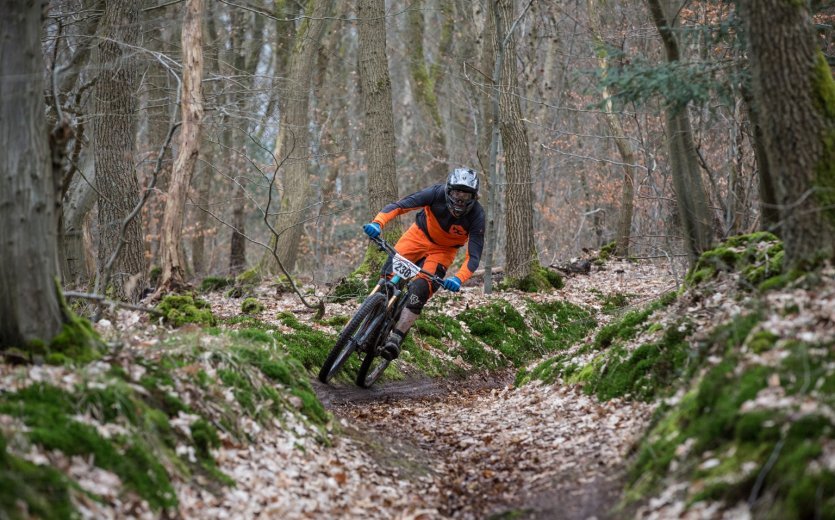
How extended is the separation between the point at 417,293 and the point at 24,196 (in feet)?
17.0

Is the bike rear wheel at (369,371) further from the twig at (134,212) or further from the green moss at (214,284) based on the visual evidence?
the green moss at (214,284)

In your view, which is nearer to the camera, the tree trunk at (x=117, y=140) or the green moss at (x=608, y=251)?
the tree trunk at (x=117, y=140)

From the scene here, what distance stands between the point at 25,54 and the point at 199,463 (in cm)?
308

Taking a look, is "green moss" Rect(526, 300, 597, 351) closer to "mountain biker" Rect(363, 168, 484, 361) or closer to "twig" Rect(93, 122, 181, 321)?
"mountain biker" Rect(363, 168, 484, 361)

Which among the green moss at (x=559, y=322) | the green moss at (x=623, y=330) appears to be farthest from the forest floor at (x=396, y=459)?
the green moss at (x=559, y=322)

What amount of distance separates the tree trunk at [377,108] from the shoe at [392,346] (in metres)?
6.24

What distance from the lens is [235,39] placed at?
25.1m

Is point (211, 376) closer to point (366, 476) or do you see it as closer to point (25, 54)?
point (366, 476)

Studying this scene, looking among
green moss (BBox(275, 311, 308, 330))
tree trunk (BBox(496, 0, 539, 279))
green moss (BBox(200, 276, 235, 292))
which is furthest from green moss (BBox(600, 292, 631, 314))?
green moss (BBox(200, 276, 235, 292))

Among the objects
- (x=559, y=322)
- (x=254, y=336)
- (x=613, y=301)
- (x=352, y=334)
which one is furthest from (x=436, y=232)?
(x=613, y=301)

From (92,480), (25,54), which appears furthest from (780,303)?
(25,54)

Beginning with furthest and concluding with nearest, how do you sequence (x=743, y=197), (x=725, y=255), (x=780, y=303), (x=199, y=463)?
(x=743, y=197)
(x=725, y=255)
(x=780, y=303)
(x=199, y=463)

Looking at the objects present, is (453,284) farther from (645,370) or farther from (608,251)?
(608,251)

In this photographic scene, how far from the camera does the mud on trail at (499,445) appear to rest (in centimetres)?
578
